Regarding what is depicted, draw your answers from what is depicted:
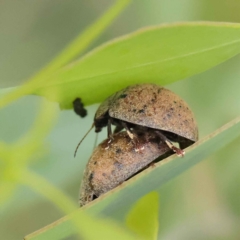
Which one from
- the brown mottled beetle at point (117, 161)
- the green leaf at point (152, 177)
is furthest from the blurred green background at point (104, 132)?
the green leaf at point (152, 177)

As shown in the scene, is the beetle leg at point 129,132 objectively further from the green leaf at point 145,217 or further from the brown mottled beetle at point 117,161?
the green leaf at point 145,217

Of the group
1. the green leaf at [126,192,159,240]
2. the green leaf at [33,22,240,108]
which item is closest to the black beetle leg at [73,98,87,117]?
the green leaf at [33,22,240,108]

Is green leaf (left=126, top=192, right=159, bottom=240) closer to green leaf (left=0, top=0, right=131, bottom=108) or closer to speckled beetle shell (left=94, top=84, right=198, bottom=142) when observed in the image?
speckled beetle shell (left=94, top=84, right=198, bottom=142)

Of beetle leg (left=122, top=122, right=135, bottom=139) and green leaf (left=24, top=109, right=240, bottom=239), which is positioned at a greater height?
→ beetle leg (left=122, top=122, right=135, bottom=139)

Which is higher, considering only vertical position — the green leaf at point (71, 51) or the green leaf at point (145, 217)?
the green leaf at point (71, 51)

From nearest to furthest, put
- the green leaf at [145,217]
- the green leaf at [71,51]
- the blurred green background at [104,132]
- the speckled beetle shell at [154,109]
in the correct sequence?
the green leaf at [71,51]
the green leaf at [145,217]
the speckled beetle shell at [154,109]
the blurred green background at [104,132]

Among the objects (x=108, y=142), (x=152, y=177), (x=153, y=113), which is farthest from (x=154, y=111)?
(x=152, y=177)

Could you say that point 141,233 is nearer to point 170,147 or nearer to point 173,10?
point 170,147
